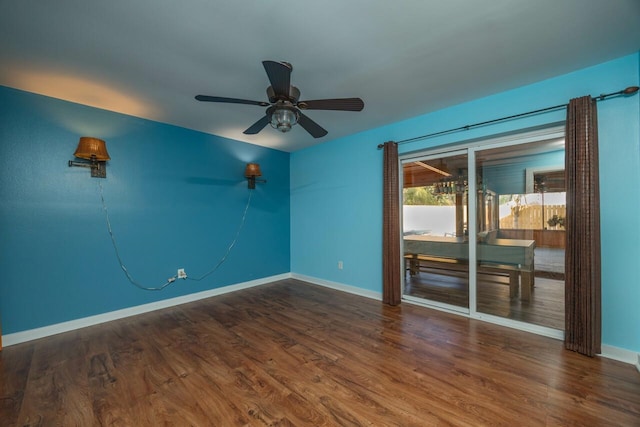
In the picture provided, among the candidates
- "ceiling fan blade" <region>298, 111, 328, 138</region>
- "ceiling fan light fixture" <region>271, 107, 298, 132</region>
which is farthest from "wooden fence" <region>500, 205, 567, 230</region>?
"ceiling fan light fixture" <region>271, 107, 298, 132</region>

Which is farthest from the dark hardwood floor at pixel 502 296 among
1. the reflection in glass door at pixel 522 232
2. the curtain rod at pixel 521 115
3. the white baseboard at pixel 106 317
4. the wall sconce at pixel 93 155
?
the wall sconce at pixel 93 155

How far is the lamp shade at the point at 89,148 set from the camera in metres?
2.71

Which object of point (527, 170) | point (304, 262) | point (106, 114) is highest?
point (106, 114)

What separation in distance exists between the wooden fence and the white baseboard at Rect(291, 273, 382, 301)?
6.39 ft

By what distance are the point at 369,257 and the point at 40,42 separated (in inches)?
161

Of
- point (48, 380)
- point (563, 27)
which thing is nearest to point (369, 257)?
point (563, 27)

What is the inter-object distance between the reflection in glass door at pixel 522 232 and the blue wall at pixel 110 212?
11.8ft

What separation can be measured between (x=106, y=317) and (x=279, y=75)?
350 centimetres

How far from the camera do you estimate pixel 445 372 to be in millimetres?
1984

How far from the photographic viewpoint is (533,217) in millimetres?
2750

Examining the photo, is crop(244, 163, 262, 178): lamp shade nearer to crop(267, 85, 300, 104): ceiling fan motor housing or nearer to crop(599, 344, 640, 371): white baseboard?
crop(267, 85, 300, 104): ceiling fan motor housing

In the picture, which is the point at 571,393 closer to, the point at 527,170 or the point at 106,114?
the point at 527,170

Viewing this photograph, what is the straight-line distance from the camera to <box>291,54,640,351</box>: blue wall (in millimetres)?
2102

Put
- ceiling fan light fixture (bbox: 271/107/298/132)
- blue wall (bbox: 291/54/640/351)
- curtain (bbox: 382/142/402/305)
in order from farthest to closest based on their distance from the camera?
curtain (bbox: 382/142/402/305) < blue wall (bbox: 291/54/640/351) < ceiling fan light fixture (bbox: 271/107/298/132)
